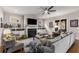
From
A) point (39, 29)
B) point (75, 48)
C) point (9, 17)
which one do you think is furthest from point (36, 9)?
point (75, 48)

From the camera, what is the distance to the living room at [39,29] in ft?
6.41

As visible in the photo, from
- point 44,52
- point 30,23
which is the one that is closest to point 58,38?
point 44,52

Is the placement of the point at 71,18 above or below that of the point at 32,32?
above

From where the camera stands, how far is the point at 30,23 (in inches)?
77.8

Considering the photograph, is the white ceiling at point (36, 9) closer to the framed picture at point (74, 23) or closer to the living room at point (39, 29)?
the living room at point (39, 29)

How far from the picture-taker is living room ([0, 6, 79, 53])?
1.95 meters

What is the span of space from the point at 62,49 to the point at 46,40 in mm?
279

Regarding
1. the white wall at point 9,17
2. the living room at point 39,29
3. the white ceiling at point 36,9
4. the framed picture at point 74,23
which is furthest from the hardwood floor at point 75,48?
the white wall at point 9,17

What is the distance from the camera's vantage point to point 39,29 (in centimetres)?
200

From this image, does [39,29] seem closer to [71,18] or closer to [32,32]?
[32,32]

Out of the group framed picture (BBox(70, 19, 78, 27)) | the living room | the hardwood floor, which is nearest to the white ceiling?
the living room
